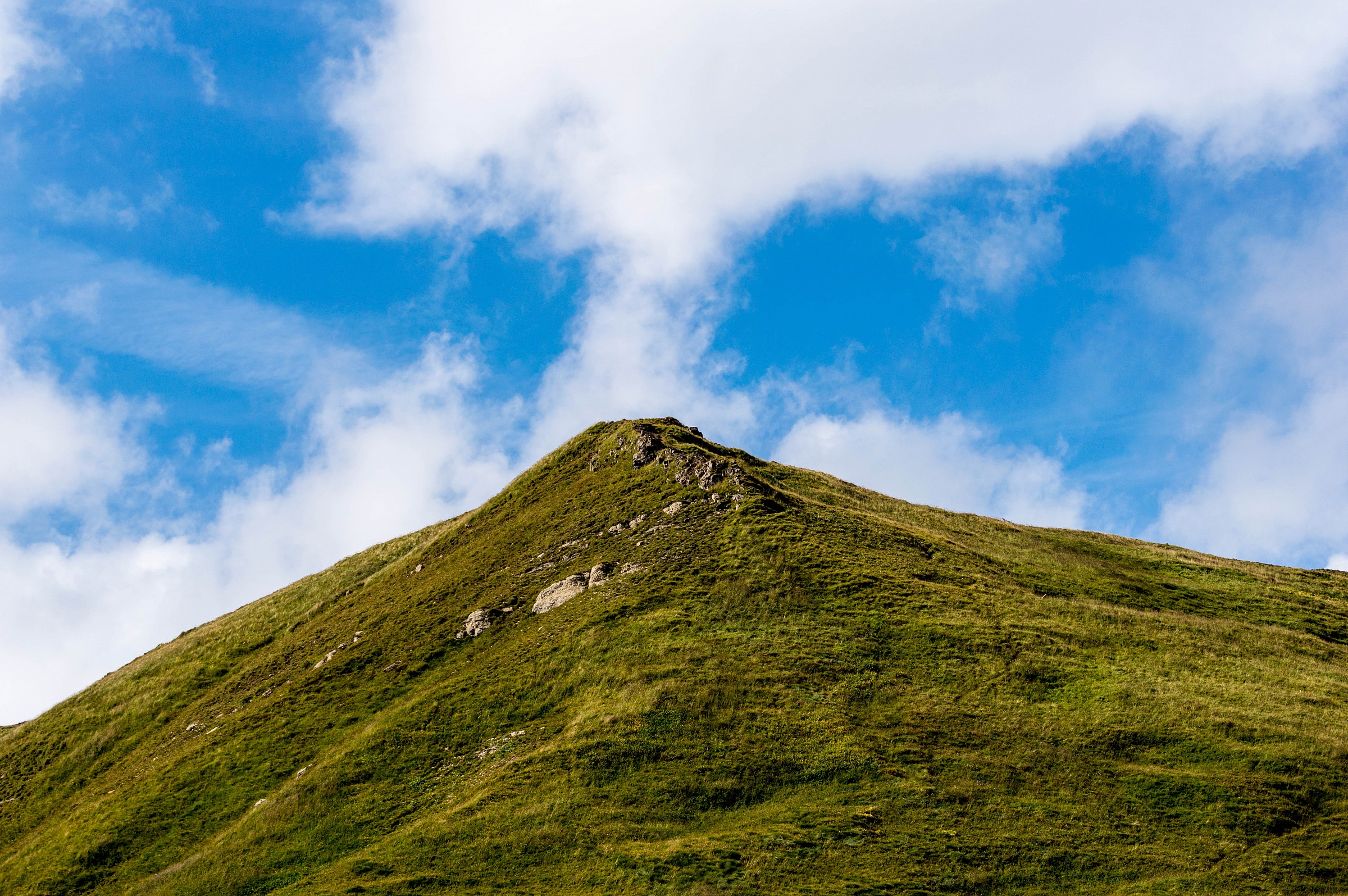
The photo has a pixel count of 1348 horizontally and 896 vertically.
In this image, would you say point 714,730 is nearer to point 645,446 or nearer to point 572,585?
point 572,585

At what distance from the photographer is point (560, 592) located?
2655 inches

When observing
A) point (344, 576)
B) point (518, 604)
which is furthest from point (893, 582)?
point (344, 576)

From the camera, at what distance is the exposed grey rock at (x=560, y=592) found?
66625 millimetres

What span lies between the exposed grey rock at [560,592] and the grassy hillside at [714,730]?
972mm

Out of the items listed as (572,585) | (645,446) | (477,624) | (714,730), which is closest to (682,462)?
(645,446)

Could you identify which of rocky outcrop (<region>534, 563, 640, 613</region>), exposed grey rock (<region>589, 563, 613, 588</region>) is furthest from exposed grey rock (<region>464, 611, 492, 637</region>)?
exposed grey rock (<region>589, 563, 613, 588</region>)

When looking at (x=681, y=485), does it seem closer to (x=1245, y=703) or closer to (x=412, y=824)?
(x=412, y=824)

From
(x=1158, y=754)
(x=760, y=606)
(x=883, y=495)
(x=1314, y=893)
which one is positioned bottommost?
(x=1314, y=893)

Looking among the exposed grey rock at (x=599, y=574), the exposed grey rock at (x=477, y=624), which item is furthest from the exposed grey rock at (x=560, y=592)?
the exposed grey rock at (x=477, y=624)

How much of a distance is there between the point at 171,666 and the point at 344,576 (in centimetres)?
1735

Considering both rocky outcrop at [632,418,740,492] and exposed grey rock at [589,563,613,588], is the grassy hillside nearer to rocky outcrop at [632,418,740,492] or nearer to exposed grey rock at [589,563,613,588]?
rocky outcrop at [632,418,740,492]

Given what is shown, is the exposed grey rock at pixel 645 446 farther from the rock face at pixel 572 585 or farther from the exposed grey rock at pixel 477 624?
the exposed grey rock at pixel 477 624

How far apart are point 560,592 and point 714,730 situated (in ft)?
68.9

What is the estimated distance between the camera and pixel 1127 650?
60.7 m
